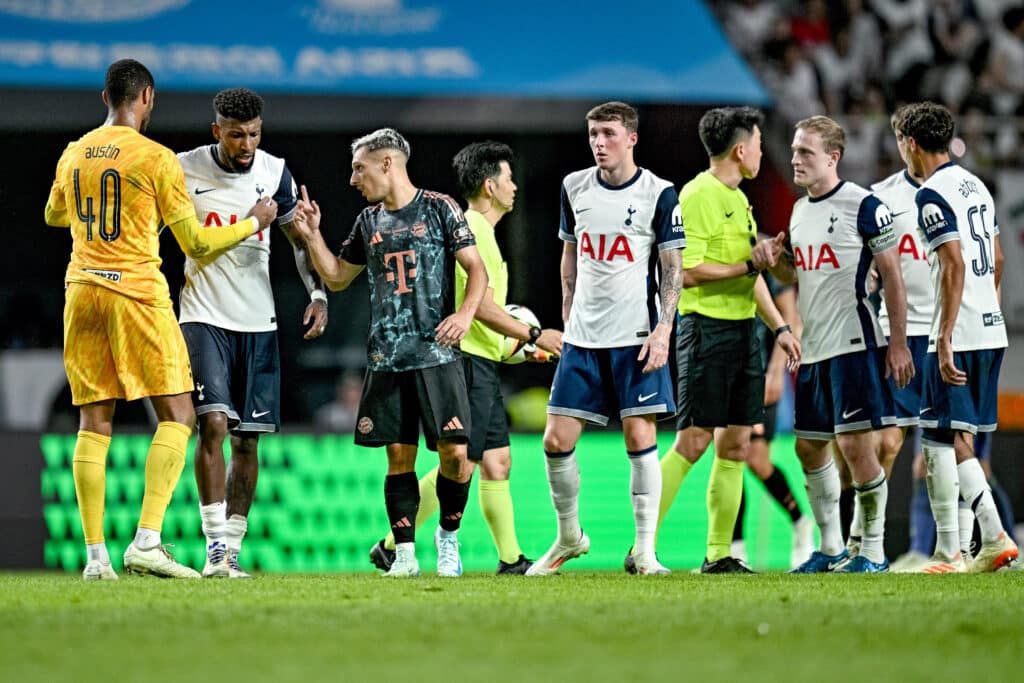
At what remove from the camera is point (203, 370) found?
22.5 ft

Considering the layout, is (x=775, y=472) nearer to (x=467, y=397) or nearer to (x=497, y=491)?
(x=497, y=491)

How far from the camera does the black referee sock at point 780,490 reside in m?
8.91

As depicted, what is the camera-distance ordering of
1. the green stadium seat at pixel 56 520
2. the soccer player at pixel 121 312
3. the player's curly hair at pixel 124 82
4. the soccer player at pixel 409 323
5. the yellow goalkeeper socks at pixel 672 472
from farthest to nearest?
1. the green stadium seat at pixel 56 520
2. the yellow goalkeeper socks at pixel 672 472
3. the soccer player at pixel 409 323
4. the player's curly hair at pixel 124 82
5. the soccer player at pixel 121 312

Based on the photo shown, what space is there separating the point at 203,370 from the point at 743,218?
2939 millimetres

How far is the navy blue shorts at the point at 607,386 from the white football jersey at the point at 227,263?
1.49m

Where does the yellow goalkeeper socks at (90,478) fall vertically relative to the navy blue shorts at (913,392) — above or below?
below

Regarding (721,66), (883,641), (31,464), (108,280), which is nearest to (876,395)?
(883,641)

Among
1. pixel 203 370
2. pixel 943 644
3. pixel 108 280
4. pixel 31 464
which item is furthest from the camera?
pixel 31 464

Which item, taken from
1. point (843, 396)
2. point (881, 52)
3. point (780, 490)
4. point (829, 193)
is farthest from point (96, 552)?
point (881, 52)

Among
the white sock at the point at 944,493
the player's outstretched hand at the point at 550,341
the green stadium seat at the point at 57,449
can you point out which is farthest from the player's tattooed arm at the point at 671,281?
the green stadium seat at the point at 57,449

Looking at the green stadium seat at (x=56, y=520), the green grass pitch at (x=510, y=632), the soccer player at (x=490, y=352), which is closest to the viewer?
the green grass pitch at (x=510, y=632)

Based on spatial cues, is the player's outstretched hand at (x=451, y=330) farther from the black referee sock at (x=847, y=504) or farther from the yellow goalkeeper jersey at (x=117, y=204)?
the black referee sock at (x=847, y=504)

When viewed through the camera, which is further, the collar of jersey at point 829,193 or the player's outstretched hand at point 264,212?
the collar of jersey at point 829,193

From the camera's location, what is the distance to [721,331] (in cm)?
762
